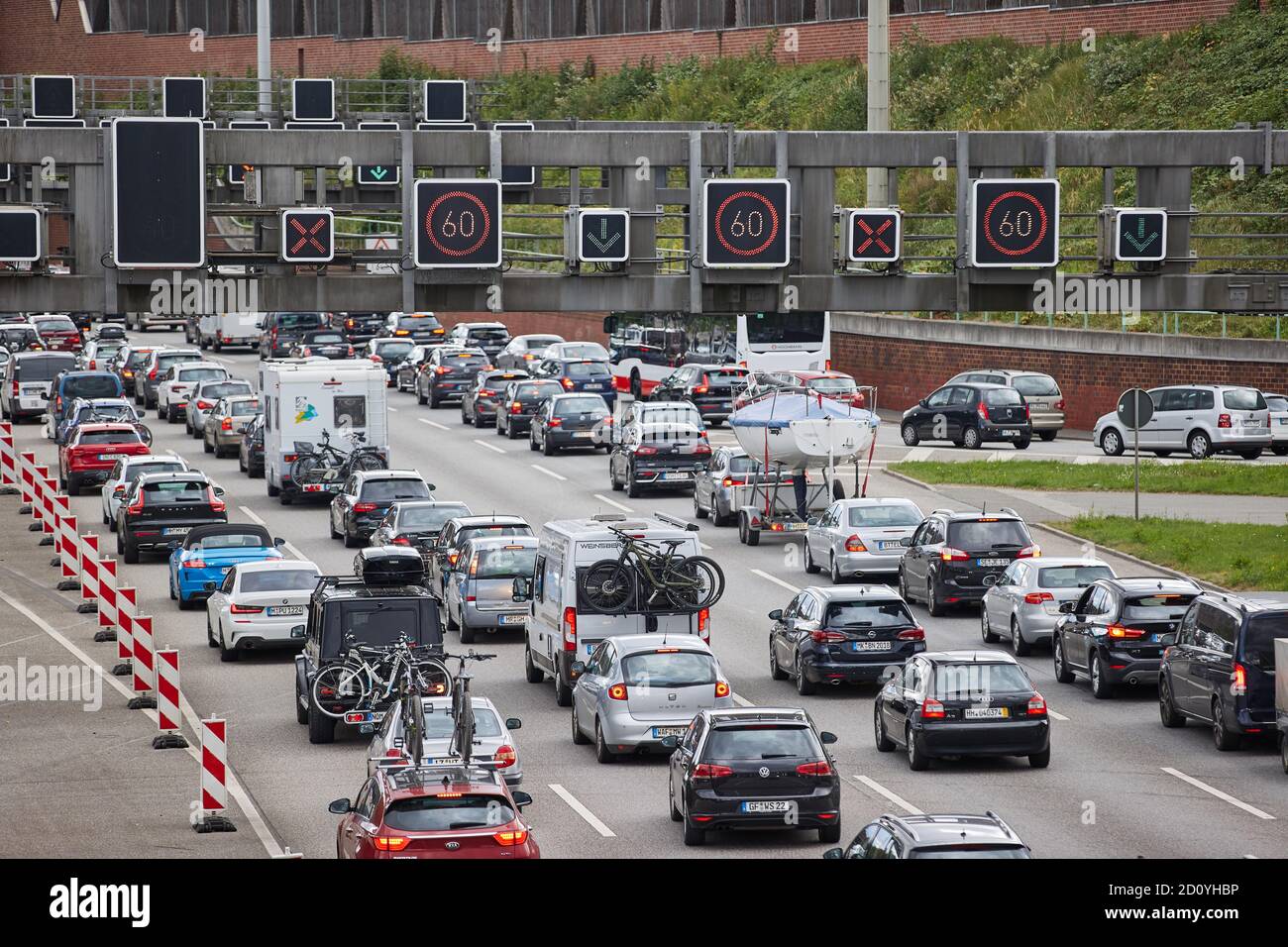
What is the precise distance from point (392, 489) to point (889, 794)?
2013 centimetres

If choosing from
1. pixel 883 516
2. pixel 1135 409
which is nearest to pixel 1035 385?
pixel 1135 409

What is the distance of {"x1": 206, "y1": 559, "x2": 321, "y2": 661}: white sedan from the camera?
101 feet

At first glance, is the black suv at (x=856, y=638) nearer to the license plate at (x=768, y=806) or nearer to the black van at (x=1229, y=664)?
the black van at (x=1229, y=664)

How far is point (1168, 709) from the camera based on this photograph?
26.4 meters

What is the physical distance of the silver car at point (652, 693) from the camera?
24406 millimetres

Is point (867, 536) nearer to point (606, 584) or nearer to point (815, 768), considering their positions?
point (606, 584)

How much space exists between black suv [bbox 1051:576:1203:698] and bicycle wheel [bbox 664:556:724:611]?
4.78m

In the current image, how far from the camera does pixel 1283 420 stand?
168 feet

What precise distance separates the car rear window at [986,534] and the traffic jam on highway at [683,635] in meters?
0.03

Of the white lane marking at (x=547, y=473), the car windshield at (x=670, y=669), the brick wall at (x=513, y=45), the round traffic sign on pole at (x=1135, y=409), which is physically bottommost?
the white lane marking at (x=547, y=473)

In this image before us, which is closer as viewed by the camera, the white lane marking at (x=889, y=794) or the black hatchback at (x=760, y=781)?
the black hatchback at (x=760, y=781)

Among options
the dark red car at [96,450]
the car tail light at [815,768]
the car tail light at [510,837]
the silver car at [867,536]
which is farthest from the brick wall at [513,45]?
the car tail light at [510,837]
